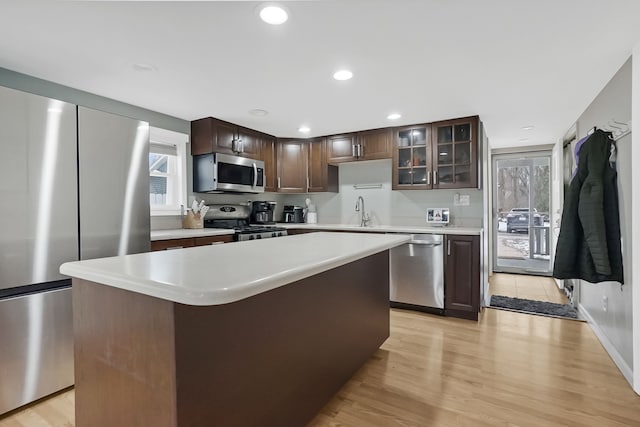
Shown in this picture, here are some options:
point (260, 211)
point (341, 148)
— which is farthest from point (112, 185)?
point (341, 148)

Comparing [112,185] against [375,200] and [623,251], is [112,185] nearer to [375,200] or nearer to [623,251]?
[375,200]

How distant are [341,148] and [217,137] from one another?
1.65m

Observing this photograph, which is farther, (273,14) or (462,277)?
(462,277)

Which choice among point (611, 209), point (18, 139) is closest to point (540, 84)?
point (611, 209)

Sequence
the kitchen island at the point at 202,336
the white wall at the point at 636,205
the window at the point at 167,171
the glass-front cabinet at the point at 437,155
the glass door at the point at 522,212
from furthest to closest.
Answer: the glass door at the point at 522,212, the glass-front cabinet at the point at 437,155, the window at the point at 167,171, the white wall at the point at 636,205, the kitchen island at the point at 202,336

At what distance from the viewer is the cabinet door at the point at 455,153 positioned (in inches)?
141

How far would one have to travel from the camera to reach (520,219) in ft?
17.9

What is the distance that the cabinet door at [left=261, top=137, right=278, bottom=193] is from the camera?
4477 mm

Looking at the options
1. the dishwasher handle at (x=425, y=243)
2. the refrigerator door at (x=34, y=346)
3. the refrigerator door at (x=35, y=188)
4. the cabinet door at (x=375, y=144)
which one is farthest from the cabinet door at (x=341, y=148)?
the refrigerator door at (x=34, y=346)

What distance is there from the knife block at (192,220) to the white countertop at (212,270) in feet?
6.89

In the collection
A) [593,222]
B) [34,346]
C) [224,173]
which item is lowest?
[34,346]

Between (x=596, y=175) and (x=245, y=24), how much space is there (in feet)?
8.59

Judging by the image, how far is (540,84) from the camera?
2.60m

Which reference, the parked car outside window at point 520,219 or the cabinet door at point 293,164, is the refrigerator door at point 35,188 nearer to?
the cabinet door at point 293,164
